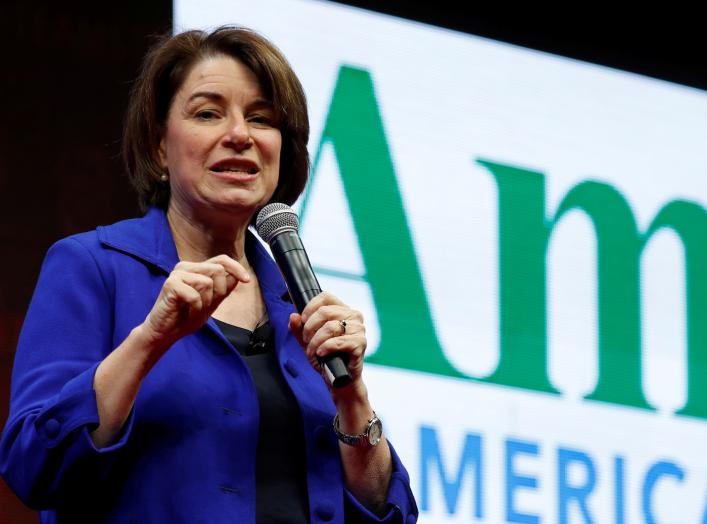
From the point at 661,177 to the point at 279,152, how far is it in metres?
1.86

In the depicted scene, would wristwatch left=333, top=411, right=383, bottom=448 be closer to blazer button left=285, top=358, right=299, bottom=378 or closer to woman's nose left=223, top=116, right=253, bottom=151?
blazer button left=285, top=358, right=299, bottom=378

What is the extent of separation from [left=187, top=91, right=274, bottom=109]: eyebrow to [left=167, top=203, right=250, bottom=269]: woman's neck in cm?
15

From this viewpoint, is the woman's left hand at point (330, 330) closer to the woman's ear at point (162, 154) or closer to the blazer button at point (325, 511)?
the blazer button at point (325, 511)

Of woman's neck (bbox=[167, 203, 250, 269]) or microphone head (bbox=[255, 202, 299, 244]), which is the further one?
woman's neck (bbox=[167, 203, 250, 269])

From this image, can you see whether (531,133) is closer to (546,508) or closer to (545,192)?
(545,192)

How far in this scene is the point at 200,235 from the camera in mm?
1822

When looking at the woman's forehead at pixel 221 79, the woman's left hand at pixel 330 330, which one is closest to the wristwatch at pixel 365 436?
the woman's left hand at pixel 330 330

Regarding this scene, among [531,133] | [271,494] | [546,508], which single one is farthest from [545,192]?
[271,494]

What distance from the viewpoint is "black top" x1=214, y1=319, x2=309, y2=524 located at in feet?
5.23

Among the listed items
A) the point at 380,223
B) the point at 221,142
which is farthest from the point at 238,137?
the point at 380,223

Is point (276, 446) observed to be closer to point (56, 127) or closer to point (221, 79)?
point (221, 79)

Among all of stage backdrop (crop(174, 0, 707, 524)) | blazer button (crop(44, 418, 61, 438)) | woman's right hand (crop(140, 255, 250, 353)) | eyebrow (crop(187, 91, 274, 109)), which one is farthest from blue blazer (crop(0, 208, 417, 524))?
stage backdrop (crop(174, 0, 707, 524))

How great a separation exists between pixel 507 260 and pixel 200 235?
57.7 inches

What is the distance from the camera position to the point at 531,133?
3297mm
